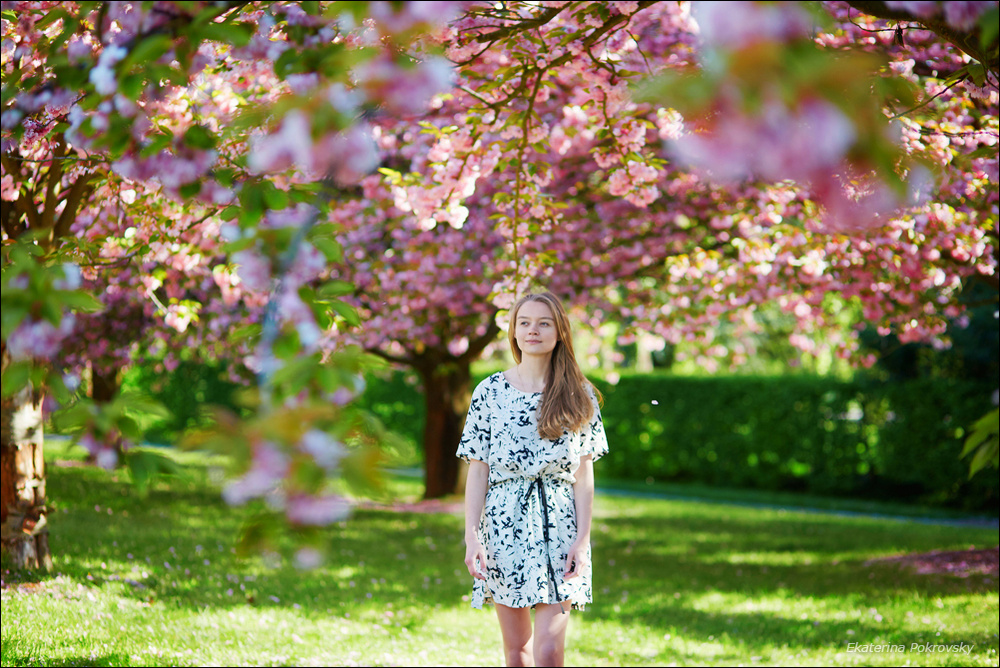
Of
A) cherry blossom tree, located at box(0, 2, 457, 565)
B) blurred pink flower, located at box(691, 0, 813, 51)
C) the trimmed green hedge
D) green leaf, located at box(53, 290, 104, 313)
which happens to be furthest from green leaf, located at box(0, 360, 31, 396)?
the trimmed green hedge

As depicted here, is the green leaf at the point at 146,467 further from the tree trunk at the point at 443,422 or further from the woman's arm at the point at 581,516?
the tree trunk at the point at 443,422

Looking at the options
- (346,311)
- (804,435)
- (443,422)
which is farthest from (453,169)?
(804,435)

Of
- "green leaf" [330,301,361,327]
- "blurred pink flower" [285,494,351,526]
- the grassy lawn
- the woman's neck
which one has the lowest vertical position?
the grassy lawn

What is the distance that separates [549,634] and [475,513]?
1.72ft

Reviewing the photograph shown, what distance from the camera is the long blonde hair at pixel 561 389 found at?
342 cm

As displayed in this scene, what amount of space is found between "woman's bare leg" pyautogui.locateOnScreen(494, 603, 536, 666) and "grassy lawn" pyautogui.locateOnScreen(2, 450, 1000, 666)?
165 cm

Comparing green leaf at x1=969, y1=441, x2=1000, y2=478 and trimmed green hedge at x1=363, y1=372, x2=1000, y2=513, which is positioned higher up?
green leaf at x1=969, y1=441, x2=1000, y2=478

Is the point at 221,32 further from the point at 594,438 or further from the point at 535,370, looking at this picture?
the point at 594,438

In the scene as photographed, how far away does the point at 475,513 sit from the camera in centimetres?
349

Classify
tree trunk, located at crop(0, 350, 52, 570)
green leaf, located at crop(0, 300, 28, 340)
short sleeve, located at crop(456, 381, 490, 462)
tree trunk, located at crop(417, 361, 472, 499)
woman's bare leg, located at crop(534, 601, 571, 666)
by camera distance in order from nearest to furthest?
green leaf, located at crop(0, 300, 28, 340) → woman's bare leg, located at crop(534, 601, 571, 666) → short sleeve, located at crop(456, 381, 490, 462) → tree trunk, located at crop(0, 350, 52, 570) → tree trunk, located at crop(417, 361, 472, 499)

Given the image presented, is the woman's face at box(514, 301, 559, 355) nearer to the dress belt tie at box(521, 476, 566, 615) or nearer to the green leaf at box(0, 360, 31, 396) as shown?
the dress belt tie at box(521, 476, 566, 615)

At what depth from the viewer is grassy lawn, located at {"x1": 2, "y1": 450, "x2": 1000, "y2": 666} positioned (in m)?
4.99

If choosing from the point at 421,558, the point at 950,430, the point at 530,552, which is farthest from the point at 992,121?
the point at 950,430

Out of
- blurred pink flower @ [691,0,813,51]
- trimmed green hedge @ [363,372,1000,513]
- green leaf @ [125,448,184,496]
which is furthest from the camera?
trimmed green hedge @ [363,372,1000,513]
